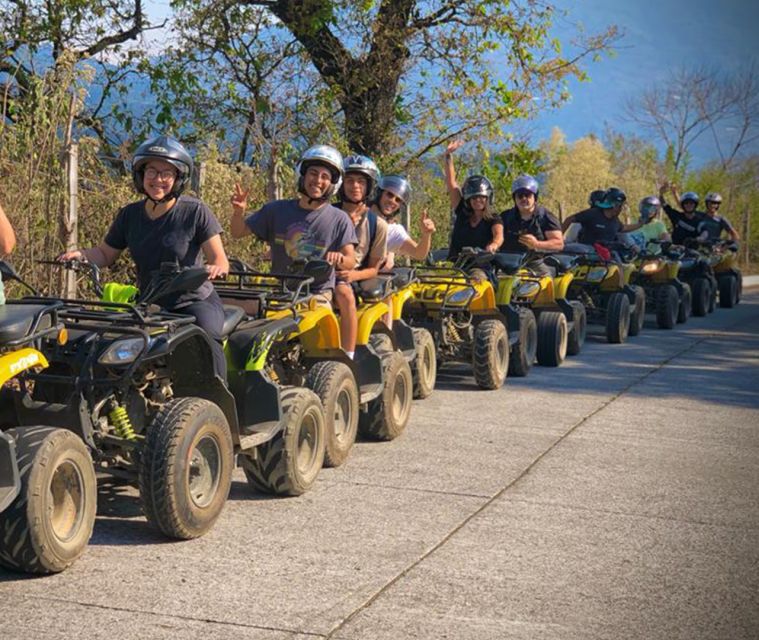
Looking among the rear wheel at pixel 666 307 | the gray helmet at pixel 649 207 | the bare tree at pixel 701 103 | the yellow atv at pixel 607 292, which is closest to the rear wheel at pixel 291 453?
the yellow atv at pixel 607 292

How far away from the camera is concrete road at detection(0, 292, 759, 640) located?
577 centimetres

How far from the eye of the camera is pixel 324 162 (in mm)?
9203

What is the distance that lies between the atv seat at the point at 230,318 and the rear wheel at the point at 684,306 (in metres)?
14.0

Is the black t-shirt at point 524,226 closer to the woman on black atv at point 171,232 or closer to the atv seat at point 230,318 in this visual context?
the atv seat at point 230,318

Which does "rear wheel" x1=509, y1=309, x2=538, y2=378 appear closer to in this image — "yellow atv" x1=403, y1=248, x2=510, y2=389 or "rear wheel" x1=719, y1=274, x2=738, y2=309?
"yellow atv" x1=403, y1=248, x2=510, y2=389

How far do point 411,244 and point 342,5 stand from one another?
23.7 feet

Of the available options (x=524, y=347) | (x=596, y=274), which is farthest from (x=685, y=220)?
(x=524, y=347)

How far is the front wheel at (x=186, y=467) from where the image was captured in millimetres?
6594

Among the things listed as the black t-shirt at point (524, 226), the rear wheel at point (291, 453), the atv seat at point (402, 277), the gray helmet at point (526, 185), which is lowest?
the rear wheel at point (291, 453)

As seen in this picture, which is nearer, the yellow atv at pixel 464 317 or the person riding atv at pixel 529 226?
the yellow atv at pixel 464 317

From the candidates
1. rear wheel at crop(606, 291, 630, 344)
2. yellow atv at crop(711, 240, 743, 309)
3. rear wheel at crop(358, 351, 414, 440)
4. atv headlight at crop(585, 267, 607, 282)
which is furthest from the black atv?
yellow atv at crop(711, 240, 743, 309)

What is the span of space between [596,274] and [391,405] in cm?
839

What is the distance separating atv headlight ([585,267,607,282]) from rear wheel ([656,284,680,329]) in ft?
8.21

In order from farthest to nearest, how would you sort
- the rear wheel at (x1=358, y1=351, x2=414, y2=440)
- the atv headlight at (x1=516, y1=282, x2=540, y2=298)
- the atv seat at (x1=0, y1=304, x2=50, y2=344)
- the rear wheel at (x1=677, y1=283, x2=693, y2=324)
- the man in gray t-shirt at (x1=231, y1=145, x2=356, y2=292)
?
the rear wheel at (x1=677, y1=283, x2=693, y2=324) < the atv headlight at (x1=516, y1=282, x2=540, y2=298) < the rear wheel at (x1=358, y1=351, x2=414, y2=440) < the man in gray t-shirt at (x1=231, y1=145, x2=356, y2=292) < the atv seat at (x1=0, y1=304, x2=50, y2=344)
